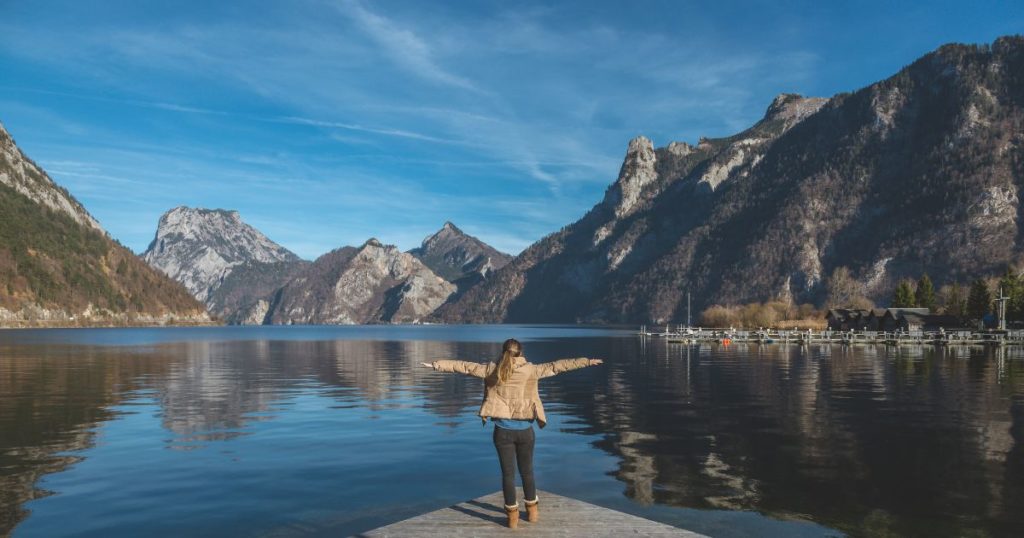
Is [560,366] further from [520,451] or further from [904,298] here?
[904,298]

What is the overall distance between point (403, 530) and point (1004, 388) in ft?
152

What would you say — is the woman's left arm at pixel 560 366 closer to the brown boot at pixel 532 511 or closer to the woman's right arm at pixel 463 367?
the woman's right arm at pixel 463 367

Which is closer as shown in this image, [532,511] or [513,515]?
[513,515]

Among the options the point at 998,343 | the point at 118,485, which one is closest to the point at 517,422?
the point at 118,485

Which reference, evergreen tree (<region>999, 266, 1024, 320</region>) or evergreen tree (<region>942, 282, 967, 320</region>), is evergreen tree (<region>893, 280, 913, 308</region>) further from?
evergreen tree (<region>999, 266, 1024, 320</region>)

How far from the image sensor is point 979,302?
145 metres

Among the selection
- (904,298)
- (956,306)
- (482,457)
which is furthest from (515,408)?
(956,306)

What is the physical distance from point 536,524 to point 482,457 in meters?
11.5

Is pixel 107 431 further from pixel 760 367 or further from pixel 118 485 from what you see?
pixel 760 367

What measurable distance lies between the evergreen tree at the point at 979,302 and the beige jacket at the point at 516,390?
163m

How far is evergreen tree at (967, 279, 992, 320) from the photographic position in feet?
474

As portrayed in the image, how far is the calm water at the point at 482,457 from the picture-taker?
1594cm

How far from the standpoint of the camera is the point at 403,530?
11.5m

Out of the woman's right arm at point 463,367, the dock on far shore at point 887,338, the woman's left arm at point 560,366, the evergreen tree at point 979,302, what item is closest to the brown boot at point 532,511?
the woman's left arm at point 560,366
